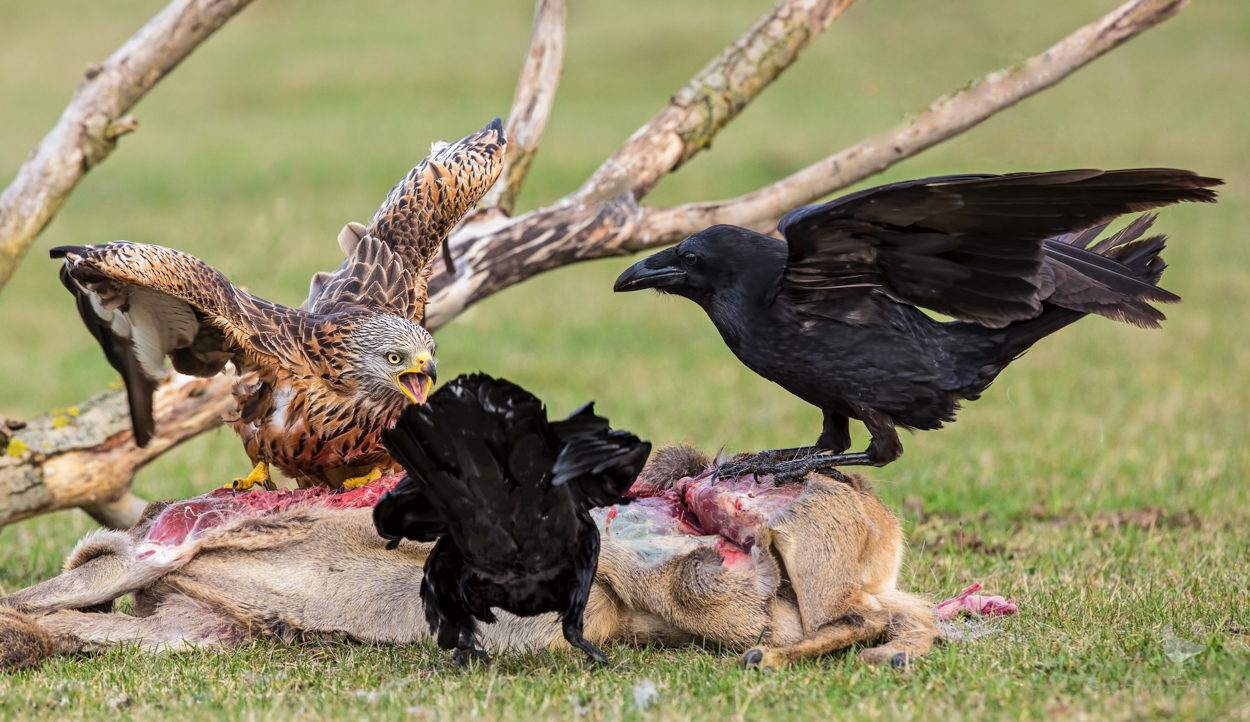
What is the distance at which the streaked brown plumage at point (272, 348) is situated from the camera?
4.52 metres

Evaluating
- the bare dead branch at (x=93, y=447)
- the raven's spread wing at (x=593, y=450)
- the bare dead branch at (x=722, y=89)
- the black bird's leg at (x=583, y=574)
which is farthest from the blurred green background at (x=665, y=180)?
the black bird's leg at (x=583, y=574)

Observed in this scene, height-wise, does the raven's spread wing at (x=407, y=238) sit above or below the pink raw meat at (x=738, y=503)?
above

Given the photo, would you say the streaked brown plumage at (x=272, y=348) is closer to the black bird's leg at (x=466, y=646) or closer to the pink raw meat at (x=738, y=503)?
the black bird's leg at (x=466, y=646)

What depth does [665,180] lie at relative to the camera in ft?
69.5

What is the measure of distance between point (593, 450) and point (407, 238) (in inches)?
77.5

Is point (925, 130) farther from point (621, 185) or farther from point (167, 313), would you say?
point (167, 313)

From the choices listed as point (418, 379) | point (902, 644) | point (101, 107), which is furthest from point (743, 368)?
point (902, 644)

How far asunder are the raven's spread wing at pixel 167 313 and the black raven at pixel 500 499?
118 cm

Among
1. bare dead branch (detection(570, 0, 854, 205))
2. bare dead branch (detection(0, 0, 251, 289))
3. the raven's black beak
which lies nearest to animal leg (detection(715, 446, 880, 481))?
the raven's black beak

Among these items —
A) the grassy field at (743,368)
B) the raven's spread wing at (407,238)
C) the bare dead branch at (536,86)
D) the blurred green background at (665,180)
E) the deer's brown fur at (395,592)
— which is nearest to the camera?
the grassy field at (743,368)

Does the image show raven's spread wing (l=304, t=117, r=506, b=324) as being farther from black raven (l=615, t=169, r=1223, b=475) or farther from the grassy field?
the grassy field

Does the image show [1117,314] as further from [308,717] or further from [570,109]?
[570,109]

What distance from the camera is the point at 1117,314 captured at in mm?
3984

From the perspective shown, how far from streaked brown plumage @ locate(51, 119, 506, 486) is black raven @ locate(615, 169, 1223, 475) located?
102cm
